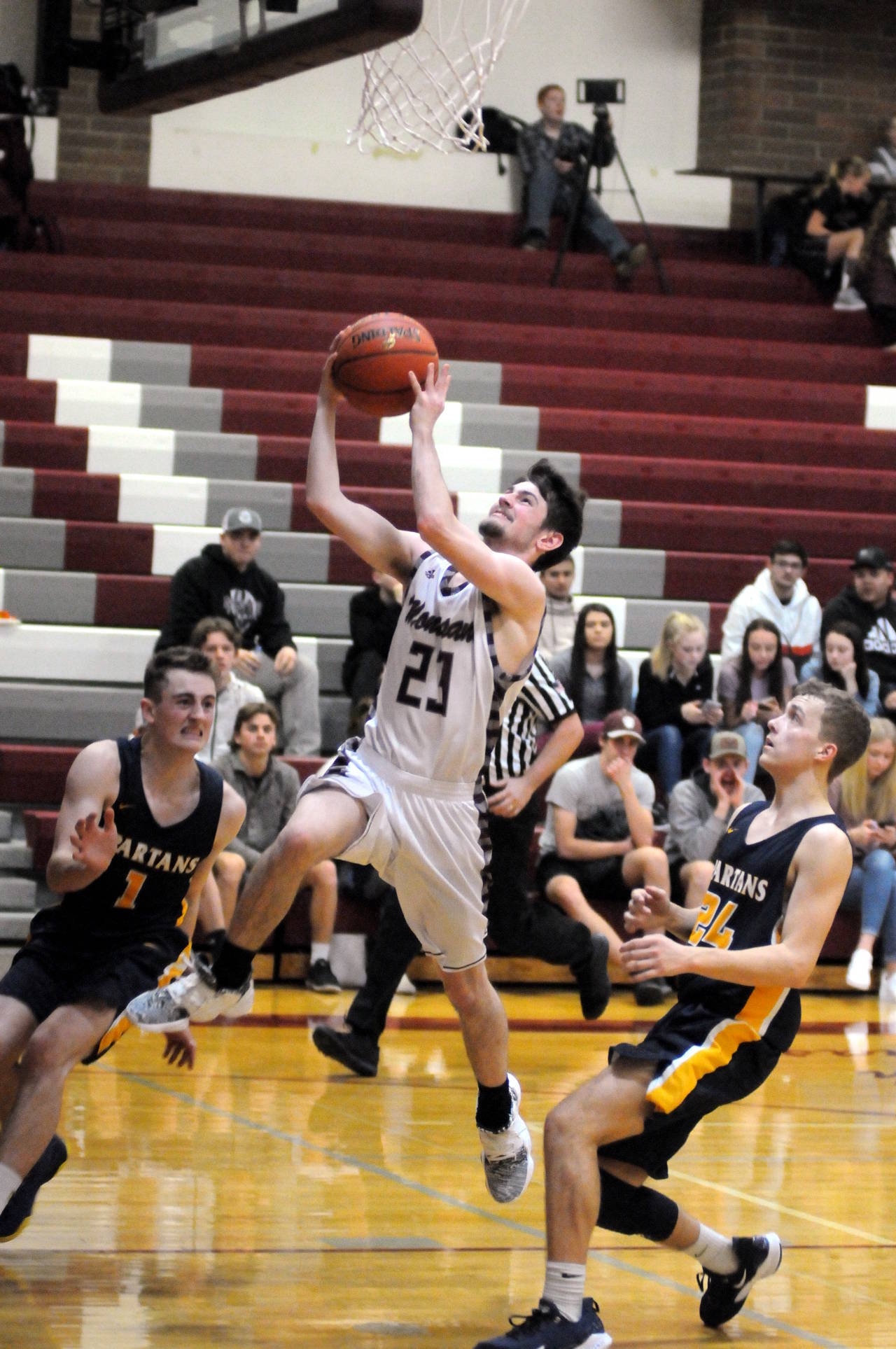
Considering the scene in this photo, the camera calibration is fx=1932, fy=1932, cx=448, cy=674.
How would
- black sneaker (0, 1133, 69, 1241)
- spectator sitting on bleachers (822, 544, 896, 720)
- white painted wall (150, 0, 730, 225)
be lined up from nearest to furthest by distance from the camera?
black sneaker (0, 1133, 69, 1241) → spectator sitting on bleachers (822, 544, 896, 720) → white painted wall (150, 0, 730, 225)

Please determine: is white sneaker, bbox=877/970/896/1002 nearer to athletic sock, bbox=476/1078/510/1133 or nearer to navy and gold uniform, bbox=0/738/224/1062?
athletic sock, bbox=476/1078/510/1133

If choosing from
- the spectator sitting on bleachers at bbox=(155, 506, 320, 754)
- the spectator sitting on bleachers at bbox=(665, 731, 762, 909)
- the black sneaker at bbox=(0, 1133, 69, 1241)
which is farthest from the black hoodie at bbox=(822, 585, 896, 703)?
the black sneaker at bbox=(0, 1133, 69, 1241)

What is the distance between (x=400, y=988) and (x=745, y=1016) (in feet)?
14.2

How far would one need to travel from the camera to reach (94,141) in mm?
13031

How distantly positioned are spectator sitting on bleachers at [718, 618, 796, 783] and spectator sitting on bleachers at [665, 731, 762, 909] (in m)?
0.39

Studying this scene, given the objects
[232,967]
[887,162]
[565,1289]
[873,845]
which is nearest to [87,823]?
[232,967]

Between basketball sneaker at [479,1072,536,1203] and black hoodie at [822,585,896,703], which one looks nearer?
basketball sneaker at [479,1072,536,1203]

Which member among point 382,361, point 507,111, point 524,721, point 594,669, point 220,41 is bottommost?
point 594,669

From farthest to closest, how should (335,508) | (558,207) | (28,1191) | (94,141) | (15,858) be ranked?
1. (558,207)
2. (94,141)
3. (15,858)
4. (335,508)
5. (28,1191)

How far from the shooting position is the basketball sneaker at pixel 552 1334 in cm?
343

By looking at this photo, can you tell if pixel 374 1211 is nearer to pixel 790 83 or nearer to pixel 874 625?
pixel 874 625

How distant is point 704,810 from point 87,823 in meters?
4.58

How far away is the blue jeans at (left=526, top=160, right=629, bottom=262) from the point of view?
43.0 ft

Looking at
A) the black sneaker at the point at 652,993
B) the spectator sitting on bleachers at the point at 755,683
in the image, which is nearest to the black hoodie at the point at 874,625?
the spectator sitting on bleachers at the point at 755,683
